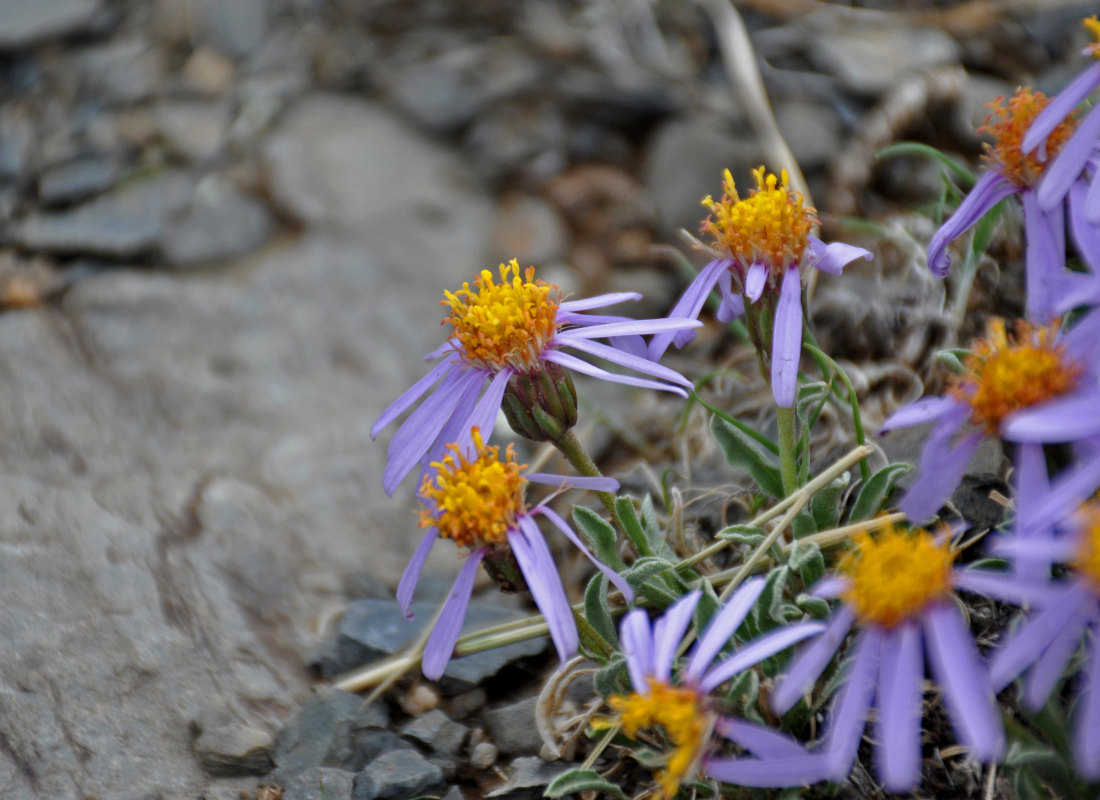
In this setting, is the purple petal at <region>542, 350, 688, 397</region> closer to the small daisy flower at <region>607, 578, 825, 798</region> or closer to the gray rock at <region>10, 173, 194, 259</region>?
the small daisy flower at <region>607, 578, 825, 798</region>

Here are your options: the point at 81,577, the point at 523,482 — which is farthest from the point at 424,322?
the point at 523,482

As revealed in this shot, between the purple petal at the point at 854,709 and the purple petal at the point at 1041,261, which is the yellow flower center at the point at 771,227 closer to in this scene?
the purple petal at the point at 1041,261

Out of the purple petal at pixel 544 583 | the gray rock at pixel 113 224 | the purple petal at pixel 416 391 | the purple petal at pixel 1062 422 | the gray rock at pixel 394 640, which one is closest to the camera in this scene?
the purple petal at pixel 1062 422

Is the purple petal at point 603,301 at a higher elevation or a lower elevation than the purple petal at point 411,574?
higher

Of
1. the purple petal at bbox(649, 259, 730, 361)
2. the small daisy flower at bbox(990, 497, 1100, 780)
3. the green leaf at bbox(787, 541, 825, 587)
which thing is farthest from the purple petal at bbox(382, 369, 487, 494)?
the small daisy flower at bbox(990, 497, 1100, 780)

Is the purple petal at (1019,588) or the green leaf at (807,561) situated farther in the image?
the green leaf at (807,561)

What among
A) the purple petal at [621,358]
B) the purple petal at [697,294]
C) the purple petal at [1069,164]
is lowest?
the purple petal at [621,358]

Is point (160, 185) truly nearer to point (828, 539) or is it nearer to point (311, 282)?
point (311, 282)

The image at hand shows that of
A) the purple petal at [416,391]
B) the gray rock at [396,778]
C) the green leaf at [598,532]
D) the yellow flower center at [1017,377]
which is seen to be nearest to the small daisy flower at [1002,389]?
the yellow flower center at [1017,377]
